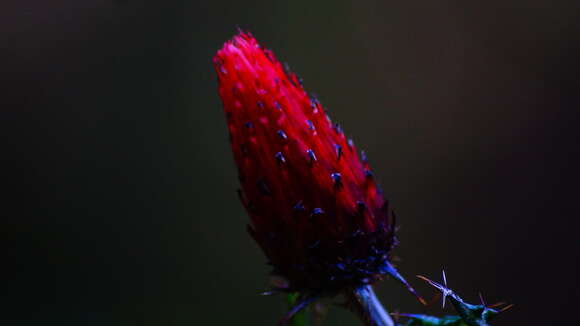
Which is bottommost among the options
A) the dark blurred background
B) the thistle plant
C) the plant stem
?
the plant stem

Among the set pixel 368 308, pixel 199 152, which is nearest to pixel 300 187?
pixel 368 308

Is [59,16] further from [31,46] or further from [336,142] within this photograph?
[336,142]

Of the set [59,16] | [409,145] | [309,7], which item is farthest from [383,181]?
[59,16]

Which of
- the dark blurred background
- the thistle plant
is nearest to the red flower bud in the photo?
the thistle plant

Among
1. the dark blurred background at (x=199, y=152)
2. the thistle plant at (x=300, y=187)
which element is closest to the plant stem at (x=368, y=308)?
the thistle plant at (x=300, y=187)

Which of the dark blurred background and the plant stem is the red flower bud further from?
the dark blurred background

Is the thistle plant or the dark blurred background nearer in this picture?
the thistle plant
